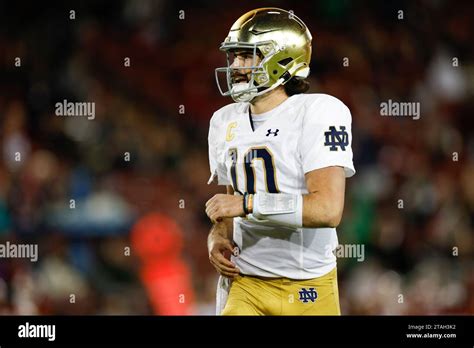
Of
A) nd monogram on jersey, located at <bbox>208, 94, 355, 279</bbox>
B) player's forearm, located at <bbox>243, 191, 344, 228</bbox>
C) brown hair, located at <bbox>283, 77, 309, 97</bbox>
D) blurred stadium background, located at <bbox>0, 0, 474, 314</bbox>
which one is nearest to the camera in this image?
player's forearm, located at <bbox>243, 191, 344, 228</bbox>

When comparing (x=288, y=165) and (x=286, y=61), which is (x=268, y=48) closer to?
(x=286, y=61)

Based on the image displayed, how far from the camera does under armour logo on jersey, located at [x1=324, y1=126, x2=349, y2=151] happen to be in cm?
249

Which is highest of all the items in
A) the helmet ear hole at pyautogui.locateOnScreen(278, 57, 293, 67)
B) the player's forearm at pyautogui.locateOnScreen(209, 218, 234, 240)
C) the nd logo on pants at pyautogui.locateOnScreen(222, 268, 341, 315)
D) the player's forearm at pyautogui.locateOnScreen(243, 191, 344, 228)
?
the helmet ear hole at pyautogui.locateOnScreen(278, 57, 293, 67)

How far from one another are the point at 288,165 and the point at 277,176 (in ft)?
0.17

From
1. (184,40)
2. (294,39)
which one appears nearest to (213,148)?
(294,39)

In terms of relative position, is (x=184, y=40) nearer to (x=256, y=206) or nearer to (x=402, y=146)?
(x=402, y=146)

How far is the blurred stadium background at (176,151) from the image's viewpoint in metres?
4.41

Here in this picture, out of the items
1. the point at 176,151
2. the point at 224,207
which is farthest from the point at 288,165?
the point at 176,151

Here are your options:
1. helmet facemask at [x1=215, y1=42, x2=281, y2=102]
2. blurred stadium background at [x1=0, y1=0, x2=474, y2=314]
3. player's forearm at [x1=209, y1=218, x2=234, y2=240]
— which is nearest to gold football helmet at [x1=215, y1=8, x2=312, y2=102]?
helmet facemask at [x1=215, y1=42, x2=281, y2=102]

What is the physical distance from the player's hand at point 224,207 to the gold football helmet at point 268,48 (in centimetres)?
43

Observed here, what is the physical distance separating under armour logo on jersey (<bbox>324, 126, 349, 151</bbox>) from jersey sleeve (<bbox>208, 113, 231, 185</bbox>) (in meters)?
0.44

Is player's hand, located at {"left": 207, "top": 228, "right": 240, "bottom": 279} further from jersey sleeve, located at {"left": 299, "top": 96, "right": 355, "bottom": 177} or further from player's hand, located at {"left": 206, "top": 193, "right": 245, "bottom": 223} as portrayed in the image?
jersey sleeve, located at {"left": 299, "top": 96, "right": 355, "bottom": 177}

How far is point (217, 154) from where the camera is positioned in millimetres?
2852

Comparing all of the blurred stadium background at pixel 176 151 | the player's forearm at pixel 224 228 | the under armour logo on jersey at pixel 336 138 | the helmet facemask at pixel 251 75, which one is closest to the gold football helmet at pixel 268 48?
the helmet facemask at pixel 251 75
